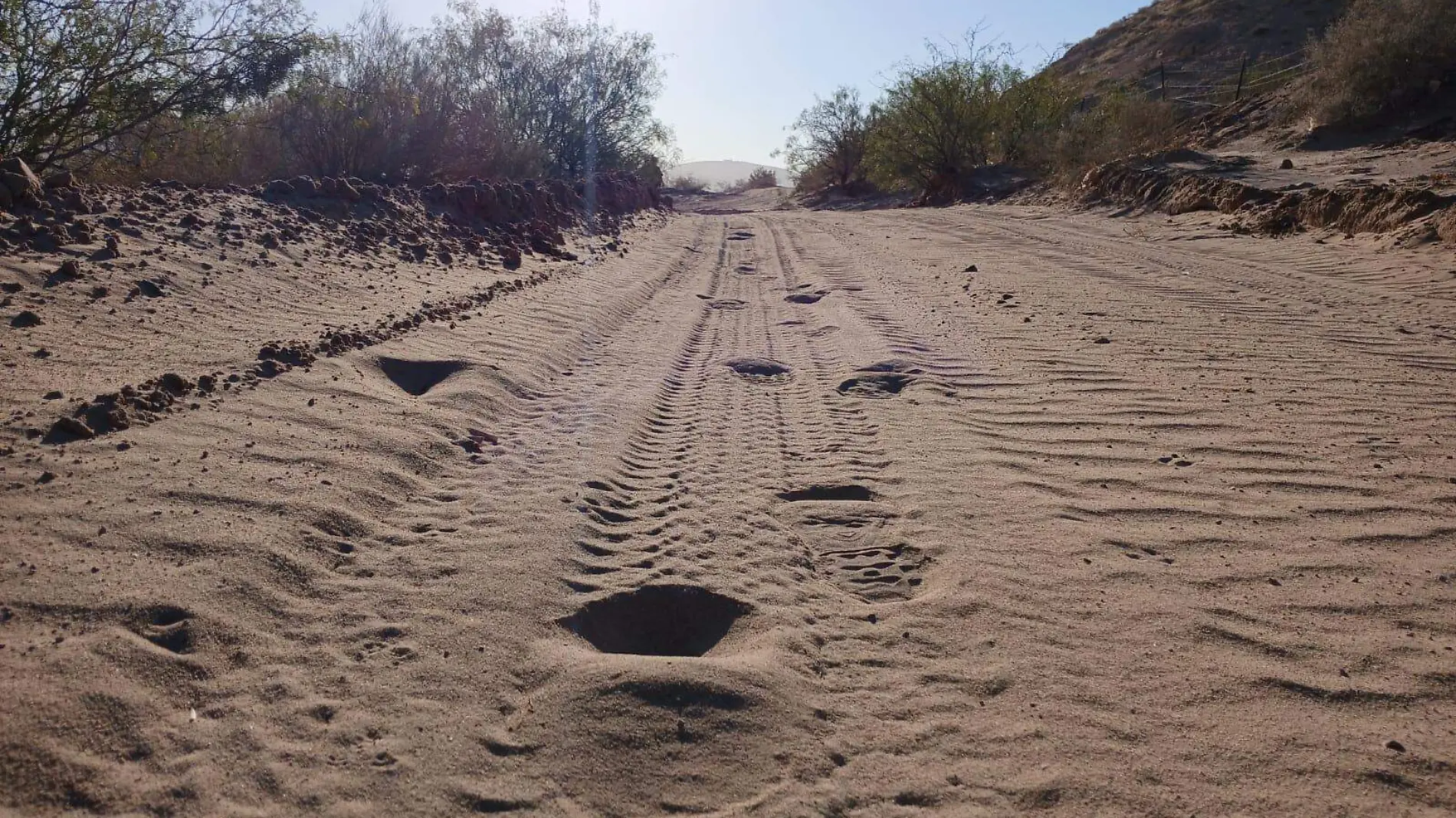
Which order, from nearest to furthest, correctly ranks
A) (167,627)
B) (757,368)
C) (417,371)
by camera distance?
(167,627) → (417,371) → (757,368)

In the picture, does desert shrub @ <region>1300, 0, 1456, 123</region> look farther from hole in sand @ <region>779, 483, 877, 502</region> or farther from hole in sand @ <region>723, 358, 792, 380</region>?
hole in sand @ <region>779, 483, 877, 502</region>

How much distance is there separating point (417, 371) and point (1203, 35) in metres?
41.4

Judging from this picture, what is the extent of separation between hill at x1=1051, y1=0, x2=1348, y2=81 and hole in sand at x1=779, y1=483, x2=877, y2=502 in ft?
114

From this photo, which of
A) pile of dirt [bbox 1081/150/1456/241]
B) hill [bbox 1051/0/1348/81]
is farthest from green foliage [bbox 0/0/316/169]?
hill [bbox 1051/0/1348/81]

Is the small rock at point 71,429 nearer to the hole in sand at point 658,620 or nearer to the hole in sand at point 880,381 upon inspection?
the hole in sand at point 658,620

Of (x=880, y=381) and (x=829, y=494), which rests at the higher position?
(x=880, y=381)

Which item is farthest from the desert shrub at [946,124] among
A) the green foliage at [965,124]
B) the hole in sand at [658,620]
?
the hole in sand at [658,620]

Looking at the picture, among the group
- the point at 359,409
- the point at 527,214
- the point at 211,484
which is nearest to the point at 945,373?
the point at 359,409

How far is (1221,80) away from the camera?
30.6 metres

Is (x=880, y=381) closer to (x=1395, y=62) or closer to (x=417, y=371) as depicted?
(x=417, y=371)

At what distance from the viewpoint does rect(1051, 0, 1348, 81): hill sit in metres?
33.9

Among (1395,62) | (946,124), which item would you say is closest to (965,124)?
(946,124)

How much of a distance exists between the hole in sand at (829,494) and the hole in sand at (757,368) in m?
2.07

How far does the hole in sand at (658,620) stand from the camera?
114 inches
